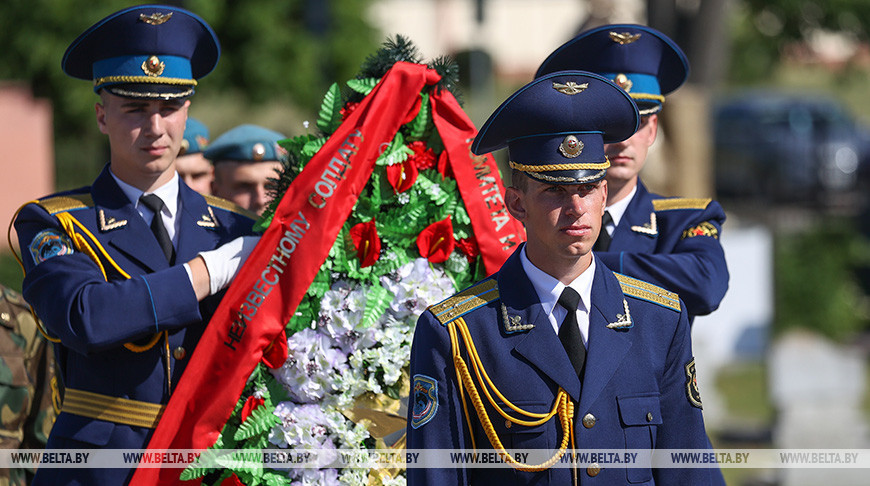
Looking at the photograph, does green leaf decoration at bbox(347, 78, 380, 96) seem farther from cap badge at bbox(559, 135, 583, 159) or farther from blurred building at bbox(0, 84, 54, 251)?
blurred building at bbox(0, 84, 54, 251)

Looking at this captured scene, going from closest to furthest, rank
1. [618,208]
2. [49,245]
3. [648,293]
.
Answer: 1. [648,293]
2. [49,245]
3. [618,208]

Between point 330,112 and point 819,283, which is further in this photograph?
point 819,283

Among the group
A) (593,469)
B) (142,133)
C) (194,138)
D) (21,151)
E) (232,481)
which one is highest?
(142,133)

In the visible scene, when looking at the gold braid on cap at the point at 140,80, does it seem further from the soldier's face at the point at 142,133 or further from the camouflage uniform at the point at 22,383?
the camouflage uniform at the point at 22,383

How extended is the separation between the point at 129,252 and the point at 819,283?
12.8m

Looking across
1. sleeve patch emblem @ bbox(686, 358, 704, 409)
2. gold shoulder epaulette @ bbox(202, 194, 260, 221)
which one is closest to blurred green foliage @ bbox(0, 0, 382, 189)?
gold shoulder epaulette @ bbox(202, 194, 260, 221)

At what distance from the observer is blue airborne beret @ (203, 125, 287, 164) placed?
5469 mm

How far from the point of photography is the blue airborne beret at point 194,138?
217 inches

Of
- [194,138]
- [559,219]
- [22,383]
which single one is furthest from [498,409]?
[194,138]

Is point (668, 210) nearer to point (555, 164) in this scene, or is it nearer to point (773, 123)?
point (555, 164)

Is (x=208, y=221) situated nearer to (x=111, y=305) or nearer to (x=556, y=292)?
(x=111, y=305)

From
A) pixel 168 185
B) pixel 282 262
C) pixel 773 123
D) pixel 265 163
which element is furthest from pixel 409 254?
pixel 773 123

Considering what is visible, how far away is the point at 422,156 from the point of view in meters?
3.91

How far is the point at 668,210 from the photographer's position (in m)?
4.20
